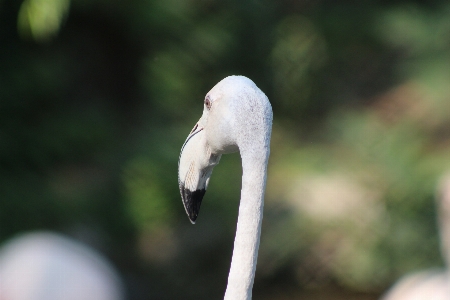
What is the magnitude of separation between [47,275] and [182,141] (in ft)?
7.28

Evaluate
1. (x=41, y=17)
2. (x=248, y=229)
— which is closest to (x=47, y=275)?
(x=248, y=229)

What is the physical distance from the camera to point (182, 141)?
147 inches

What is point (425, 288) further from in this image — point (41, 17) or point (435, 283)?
point (41, 17)

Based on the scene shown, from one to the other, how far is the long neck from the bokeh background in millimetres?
2564

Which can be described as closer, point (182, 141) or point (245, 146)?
point (245, 146)

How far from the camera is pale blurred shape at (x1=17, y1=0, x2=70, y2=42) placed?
3.18m

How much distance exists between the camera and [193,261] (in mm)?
3719

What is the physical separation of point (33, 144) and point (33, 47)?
553 mm

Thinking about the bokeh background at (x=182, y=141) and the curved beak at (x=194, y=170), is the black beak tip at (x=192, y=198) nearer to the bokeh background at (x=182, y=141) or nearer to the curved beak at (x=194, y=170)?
the curved beak at (x=194, y=170)

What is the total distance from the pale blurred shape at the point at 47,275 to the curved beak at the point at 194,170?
0.62 m

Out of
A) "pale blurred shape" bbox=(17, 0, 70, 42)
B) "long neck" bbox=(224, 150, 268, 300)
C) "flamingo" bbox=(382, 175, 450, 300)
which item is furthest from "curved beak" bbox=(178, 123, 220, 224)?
"pale blurred shape" bbox=(17, 0, 70, 42)

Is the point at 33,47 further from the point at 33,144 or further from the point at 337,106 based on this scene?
the point at 337,106

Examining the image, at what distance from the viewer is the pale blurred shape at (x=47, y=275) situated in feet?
4.99

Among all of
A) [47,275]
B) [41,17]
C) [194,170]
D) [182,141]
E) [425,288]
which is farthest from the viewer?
[182,141]
